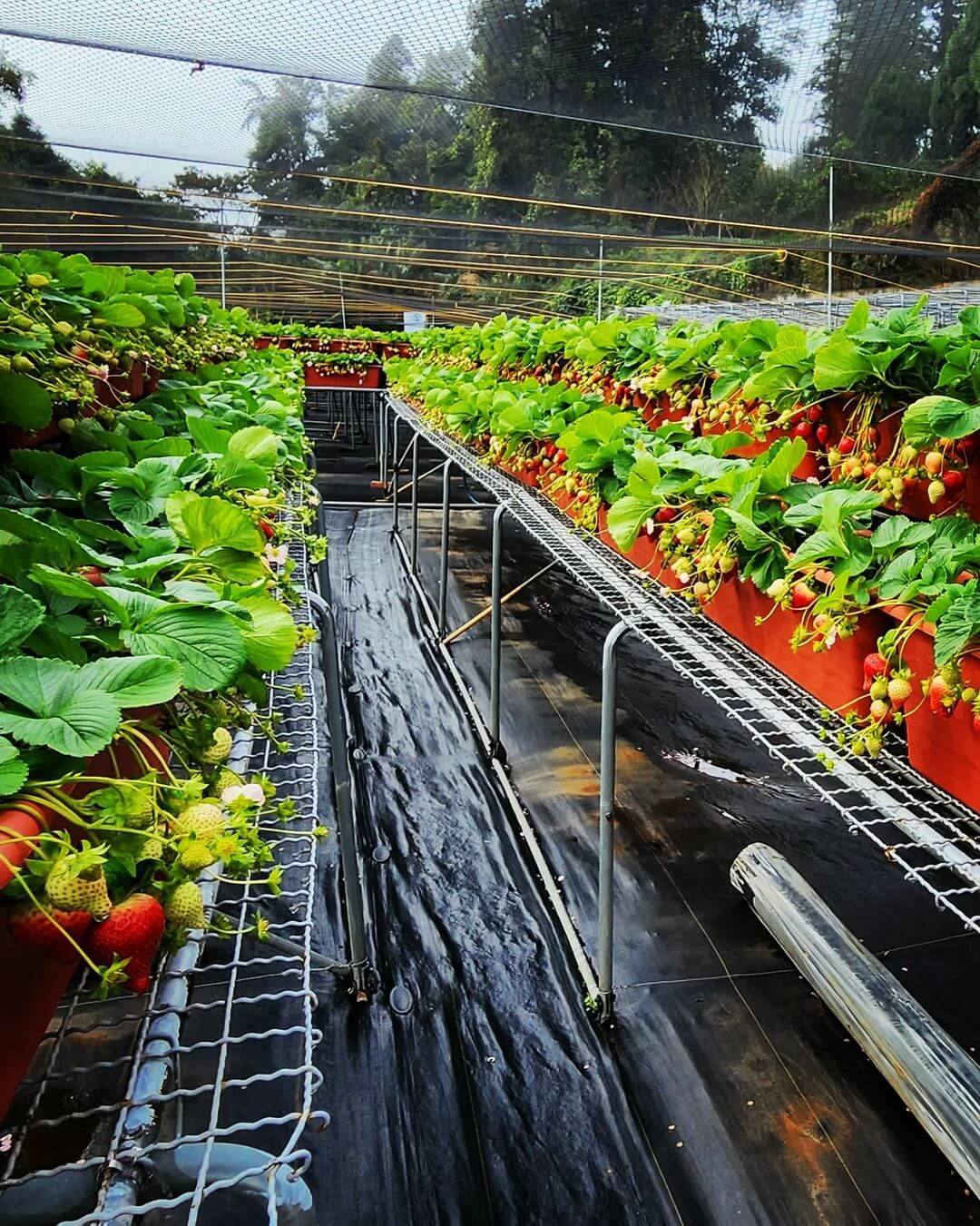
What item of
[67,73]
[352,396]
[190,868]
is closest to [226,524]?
[190,868]

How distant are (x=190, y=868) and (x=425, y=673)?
10.0ft

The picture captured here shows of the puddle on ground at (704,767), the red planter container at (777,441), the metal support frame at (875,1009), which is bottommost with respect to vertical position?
the metal support frame at (875,1009)

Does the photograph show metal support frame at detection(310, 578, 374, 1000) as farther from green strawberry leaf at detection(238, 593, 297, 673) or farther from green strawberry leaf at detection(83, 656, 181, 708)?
green strawberry leaf at detection(83, 656, 181, 708)

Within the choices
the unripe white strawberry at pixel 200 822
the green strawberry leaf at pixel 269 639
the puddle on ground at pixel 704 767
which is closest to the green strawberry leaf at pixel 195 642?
the green strawberry leaf at pixel 269 639

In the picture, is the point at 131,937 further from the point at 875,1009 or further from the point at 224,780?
the point at 875,1009

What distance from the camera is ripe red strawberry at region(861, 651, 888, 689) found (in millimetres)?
1091

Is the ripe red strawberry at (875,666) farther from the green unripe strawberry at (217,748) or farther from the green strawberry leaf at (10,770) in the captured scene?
the green strawberry leaf at (10,770)

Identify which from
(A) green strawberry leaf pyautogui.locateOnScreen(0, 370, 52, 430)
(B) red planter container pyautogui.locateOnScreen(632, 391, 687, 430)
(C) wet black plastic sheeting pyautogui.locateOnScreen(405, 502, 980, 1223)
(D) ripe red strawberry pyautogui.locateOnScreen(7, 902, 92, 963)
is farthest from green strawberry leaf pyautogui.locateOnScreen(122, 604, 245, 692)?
(B) red planter container pyautogui.locateOnScreen(632, 391, 687, 430)

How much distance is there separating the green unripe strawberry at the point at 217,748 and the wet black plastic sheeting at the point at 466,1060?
1.02m

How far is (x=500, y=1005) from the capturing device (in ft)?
5.83

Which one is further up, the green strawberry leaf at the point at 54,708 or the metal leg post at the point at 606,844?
the green strawberry leaf at the point at 54,708

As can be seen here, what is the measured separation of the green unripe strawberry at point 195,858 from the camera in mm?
548

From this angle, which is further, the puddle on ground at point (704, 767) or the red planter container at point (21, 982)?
the puddle on ground at point (704, 767)

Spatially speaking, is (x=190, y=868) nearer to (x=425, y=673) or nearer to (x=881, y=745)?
(x=881, y=745)
